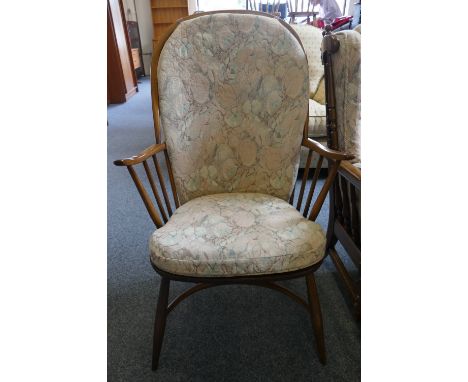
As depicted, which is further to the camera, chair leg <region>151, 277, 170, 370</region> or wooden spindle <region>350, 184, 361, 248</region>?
wooden spindle <region>350, 184, 361, 248</region>

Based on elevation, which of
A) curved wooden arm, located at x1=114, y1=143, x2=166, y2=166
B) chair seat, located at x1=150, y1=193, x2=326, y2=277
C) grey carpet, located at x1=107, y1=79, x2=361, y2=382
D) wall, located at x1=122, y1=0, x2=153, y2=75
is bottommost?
grey carpet, located at x1=107, y1=79, x2=361, y2=382

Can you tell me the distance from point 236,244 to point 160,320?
1.27ft

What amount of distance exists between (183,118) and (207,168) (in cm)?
21

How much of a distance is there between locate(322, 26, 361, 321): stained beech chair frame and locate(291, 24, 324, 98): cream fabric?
1162 millimetres

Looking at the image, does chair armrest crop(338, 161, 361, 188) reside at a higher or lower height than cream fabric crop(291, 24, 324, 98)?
lower

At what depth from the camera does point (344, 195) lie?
47.9 inches

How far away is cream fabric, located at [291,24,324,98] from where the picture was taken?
2.36 meters

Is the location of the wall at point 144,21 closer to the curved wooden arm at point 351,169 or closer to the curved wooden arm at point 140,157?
the curved wooden arm at point 140,157

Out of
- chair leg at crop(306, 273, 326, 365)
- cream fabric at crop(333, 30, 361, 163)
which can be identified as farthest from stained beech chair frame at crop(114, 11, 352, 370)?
cream fabric at crop(333, 30, 361, 163)

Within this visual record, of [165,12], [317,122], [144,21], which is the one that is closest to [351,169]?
[317,122]

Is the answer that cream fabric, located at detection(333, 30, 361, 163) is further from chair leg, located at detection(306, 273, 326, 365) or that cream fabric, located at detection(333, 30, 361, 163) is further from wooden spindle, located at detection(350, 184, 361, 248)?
chair leg, located at detection(306, 273, 326, 365)

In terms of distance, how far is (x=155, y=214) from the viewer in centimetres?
100
